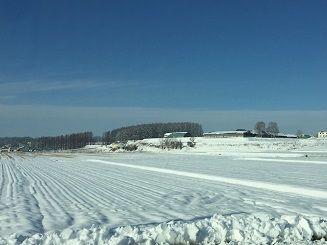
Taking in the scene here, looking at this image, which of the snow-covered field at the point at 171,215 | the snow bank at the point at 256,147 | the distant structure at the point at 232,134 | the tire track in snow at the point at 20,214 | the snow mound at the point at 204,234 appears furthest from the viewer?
the distant structure at the point at 232,134

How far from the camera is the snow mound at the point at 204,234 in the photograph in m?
7.93

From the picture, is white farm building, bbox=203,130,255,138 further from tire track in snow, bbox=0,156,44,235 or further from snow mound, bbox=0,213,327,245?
snow mound, bbox=0,213,327,245

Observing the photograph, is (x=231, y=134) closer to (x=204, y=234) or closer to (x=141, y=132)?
(x=141, y=132)

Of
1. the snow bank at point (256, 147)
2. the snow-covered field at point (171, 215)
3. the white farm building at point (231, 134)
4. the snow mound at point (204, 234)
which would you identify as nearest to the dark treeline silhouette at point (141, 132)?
the white farm building at point (231, 134)

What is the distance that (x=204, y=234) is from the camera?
8.48 meters

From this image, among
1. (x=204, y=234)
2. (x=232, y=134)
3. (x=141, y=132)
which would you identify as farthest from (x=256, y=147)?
(x=141, y=132)

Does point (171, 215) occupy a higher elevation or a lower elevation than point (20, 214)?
lower

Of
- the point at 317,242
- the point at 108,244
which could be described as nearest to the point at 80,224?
the point at 108,244

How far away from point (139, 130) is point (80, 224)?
17640 cm

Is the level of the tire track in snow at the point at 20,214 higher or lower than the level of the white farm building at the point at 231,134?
lower

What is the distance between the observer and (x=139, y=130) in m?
186

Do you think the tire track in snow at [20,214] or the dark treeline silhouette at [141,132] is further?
the dark treeline silhouette at [141,132]

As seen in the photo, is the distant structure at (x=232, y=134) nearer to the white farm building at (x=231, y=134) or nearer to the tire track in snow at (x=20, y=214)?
the white farm building at (x=231, y=134)

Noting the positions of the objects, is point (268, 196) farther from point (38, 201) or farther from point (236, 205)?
point (38, 201)
